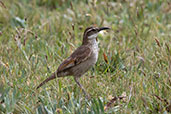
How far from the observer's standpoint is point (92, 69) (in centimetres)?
690

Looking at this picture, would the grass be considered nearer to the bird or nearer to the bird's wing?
the bird

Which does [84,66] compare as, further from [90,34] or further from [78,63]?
[90,34]

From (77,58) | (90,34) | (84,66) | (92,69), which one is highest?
(90,34)

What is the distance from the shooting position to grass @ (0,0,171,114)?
5.08 m

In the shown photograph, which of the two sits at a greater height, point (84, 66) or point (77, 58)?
point (77, 58)

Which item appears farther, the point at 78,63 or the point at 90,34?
the point at 90,34

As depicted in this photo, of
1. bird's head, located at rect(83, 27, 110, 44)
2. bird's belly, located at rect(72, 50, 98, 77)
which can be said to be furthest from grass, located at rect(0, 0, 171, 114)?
bird's head, located at rect(83, 27, 110, 44)

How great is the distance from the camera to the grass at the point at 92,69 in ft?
16.7

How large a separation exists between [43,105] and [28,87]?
37.0 inches

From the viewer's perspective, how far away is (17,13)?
30.5ft

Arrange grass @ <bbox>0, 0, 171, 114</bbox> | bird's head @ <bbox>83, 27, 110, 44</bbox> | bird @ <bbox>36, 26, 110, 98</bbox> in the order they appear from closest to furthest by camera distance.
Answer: grass @ <bbox>0, 0, 171, 114</bbox> < bird @ <bbox>36, 26, 110, 98</bbox> < bird's head @ <bbox>83, 27, 110, 44</bbox>

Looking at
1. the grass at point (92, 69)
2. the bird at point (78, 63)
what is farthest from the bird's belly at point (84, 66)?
the grass at point (92, 69)

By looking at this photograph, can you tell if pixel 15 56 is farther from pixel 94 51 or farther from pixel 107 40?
pixel 107 40

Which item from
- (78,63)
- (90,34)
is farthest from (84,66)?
(90,34)
